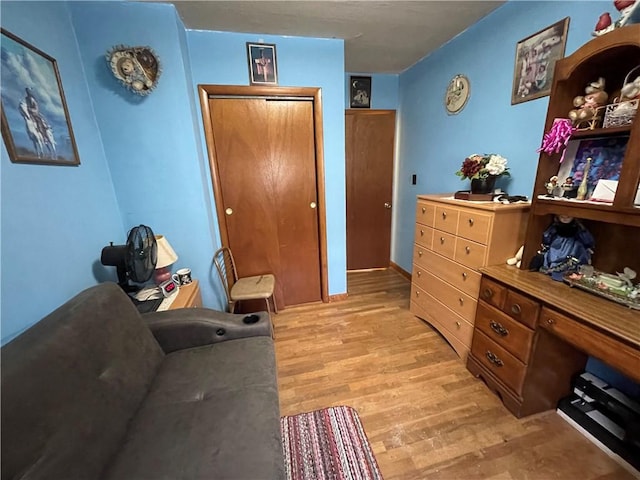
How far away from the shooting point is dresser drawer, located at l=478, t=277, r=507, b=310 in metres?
1.45

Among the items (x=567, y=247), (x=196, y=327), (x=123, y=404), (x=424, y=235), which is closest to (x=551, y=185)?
(x=567, y=247)

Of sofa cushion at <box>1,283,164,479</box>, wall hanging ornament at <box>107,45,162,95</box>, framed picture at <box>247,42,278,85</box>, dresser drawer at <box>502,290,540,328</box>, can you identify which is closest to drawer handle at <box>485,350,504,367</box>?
dresser drawer at <box>502,290,540,328</box>

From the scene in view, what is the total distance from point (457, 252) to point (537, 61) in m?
1.29

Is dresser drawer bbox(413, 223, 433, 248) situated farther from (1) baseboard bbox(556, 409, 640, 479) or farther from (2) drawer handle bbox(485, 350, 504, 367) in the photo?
(1) baseboard bbox(556, 409, 640, 479)

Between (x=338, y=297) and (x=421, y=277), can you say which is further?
(x=338, y=297)

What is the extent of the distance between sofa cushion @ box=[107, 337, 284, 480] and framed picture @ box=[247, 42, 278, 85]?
2058 millimetres

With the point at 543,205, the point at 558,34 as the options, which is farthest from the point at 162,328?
the point at 558,34

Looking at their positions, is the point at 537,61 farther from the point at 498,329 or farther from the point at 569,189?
the point at 498,329

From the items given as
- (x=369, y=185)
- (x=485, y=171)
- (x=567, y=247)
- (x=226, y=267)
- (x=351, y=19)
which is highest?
(x=351, y=19)

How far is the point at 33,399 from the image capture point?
0.71m

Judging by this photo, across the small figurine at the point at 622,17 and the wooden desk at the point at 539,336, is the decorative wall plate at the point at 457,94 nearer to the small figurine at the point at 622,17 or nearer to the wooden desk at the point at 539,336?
the small figurine at the point at 622,17

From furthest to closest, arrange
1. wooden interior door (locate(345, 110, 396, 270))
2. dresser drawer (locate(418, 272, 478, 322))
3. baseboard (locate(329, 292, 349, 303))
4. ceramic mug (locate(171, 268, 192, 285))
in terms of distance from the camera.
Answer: wooden interior door (locate(345, 110, 396, 270)) < baseboard (locate(329, 292, 349, 303)) < ceramic mug (locate(171, 268, 192, 285)) < dresser drawer (locate(418, 272, 478, 322))

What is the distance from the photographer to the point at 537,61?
158 cm

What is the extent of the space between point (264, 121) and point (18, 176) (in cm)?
157
